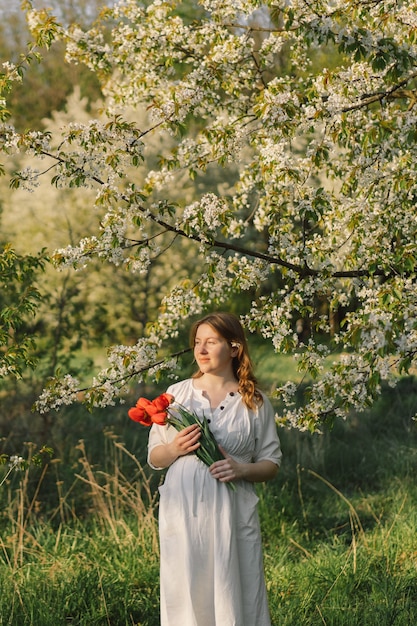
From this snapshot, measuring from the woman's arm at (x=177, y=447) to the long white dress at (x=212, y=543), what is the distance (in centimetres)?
5

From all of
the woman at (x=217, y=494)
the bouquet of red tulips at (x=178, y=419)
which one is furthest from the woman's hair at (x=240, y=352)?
the bouquet of red tulips at (x=178, y=419)

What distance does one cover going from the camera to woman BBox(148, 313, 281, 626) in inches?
132

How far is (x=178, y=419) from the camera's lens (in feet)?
11.6

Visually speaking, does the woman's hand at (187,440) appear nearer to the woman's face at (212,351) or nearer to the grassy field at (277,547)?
the woman's face at (212,351)

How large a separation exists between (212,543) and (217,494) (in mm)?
184

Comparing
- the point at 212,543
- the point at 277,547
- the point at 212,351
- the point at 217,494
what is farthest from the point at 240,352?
the point at 277,547

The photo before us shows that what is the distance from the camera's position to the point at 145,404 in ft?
11.4

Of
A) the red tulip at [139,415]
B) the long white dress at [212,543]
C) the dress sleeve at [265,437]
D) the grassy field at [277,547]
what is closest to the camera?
the long white dress at [212,543]

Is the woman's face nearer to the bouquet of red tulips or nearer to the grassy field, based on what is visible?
the bouquet of red tulips

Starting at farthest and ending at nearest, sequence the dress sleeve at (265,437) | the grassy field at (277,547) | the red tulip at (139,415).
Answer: the grassy field at (277,547) < the dress sleeve at (265,437) < the red tulip at (139,415)

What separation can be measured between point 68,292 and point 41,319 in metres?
0.37

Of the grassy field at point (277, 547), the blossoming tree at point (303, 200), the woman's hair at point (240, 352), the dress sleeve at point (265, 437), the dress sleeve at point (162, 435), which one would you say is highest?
the blossoming tree at point (303, 200)

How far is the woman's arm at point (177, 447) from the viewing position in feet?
11.1

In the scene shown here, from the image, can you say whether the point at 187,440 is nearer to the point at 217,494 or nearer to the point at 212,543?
the point at 217,494
